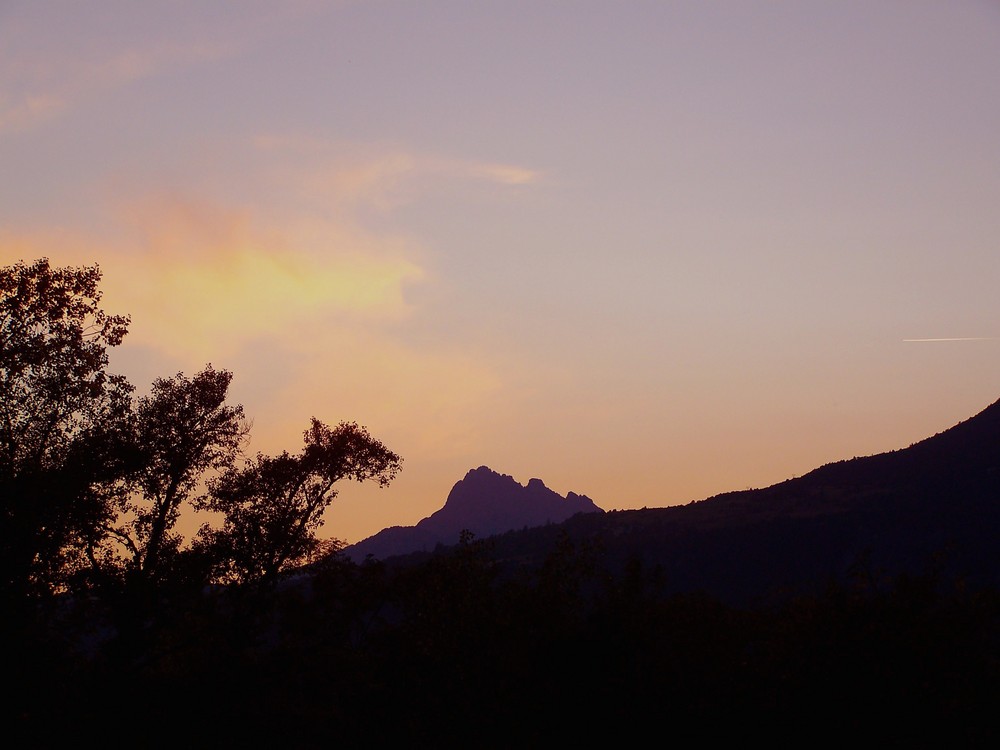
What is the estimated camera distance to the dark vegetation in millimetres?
24844

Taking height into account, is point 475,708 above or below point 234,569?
below

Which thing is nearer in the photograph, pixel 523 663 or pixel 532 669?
pixel 523 663

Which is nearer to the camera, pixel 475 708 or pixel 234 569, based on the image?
pixel 475 708

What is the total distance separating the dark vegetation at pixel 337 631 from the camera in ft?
81.5

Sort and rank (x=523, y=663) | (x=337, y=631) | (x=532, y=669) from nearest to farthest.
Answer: (x=523, y=663)
(x=532, y=669)
(x=337, y=631)

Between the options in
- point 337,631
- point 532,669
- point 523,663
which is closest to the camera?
point 523,663

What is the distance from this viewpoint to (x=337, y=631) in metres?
48.8

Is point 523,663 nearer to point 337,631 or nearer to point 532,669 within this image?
point 532,669

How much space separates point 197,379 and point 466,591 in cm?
1650

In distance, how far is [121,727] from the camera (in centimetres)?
3394

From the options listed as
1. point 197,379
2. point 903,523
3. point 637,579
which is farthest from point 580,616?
point 903,523

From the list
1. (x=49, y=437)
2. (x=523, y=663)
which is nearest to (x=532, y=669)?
(x=523, y=663)

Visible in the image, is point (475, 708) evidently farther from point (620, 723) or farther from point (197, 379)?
point (197, 379)

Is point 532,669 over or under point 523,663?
under
